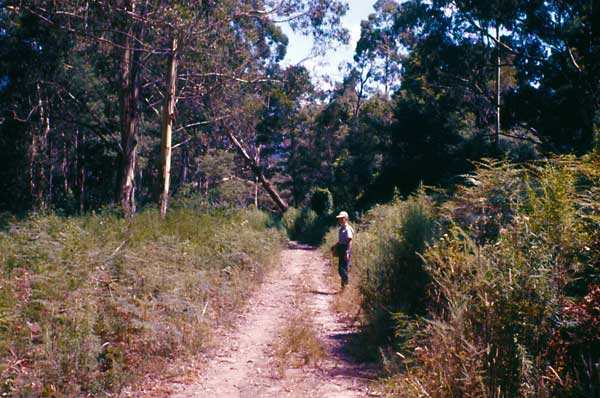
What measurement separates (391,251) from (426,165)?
2098cm

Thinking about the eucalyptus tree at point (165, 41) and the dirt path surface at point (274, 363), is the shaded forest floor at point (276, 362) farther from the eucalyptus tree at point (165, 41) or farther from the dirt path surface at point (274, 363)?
the eucalyptus tree at point (165, 41)

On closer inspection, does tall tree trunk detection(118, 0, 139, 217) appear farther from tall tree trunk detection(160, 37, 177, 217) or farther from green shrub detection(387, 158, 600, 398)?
green shrub detection(387, 158, 600, 398)

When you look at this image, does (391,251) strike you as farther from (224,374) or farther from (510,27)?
(510,27)

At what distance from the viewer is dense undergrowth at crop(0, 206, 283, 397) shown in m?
6.15

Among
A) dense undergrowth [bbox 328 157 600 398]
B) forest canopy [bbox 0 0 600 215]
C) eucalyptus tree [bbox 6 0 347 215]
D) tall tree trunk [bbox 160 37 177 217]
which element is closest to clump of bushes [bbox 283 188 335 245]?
forest canopy [bbox 0 0 600 215]

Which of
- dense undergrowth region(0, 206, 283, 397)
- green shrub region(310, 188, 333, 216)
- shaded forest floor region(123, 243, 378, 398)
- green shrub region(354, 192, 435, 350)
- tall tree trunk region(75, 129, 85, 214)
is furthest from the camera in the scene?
tall tree trunk region(75, 129, 85, 214)

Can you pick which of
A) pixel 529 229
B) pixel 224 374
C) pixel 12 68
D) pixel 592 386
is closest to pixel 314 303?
pixel 224 374

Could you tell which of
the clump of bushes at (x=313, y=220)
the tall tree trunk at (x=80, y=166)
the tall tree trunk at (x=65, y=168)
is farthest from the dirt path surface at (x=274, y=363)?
the tall tree trunk at (x=65, y=168)

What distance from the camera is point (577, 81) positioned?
73.7ft

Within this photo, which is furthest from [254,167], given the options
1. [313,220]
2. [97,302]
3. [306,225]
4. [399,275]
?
[97,302]

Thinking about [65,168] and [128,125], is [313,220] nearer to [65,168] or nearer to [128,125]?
[128,125]

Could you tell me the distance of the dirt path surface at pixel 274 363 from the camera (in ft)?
22.7

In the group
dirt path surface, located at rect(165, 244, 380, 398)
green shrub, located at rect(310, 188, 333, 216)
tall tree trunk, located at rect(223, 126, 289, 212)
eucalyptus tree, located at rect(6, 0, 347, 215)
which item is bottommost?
dirt path surface, located at rect(165, 244, 380, 398)

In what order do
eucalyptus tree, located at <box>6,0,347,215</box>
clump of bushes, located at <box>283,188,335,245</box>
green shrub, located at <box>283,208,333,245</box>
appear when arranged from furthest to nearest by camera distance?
clump of bushes, located at <box>283,188,335,245</box>, green shrub, located at <box>283,208,333,245</box>, eucalyptus tree, located at <box>6,0,347,215</box>
